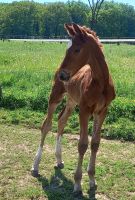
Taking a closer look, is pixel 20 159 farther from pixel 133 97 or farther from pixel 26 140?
pixel 133 97

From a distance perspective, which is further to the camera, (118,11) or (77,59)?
(118,11)

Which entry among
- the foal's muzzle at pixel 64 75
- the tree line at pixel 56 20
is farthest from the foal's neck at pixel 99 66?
the tree line at pixel 56 20

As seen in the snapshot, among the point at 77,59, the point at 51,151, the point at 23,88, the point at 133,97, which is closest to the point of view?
the point at 77,59

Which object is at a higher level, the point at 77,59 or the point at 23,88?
the point at 77,59

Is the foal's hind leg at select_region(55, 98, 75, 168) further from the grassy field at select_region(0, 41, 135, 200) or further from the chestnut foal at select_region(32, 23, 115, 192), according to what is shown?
the chestnut foal at select_region(32, 23, 115, 192)

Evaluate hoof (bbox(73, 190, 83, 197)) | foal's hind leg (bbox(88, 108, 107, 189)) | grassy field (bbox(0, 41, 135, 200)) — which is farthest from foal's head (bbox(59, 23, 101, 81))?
grassy field (bbox(0, 41, 135, 200))

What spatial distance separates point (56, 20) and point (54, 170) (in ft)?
285

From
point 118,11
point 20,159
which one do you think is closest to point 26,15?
point 118,11

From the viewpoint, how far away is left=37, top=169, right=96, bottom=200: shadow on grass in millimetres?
5115

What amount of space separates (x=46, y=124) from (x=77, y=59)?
1.85m

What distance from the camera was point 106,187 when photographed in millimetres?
5410

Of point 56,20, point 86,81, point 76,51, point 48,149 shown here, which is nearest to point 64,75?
point 76,51

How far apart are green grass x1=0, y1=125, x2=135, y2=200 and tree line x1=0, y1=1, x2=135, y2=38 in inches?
2983

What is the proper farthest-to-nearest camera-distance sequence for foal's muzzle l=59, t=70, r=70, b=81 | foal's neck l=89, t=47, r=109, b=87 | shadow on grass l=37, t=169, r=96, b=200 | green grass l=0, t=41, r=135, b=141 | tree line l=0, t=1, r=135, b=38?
1. tree line l=0, t=1, r=135, b=38
2. green grass l=0, t=41, r=135, b=141
3. shadow on grass l=37, t=169, r=96, b=200
4. foal's neck l=89, t=47, r=109, b=87
5. foal's muzzle l=59, t=70, r=70, b=81
